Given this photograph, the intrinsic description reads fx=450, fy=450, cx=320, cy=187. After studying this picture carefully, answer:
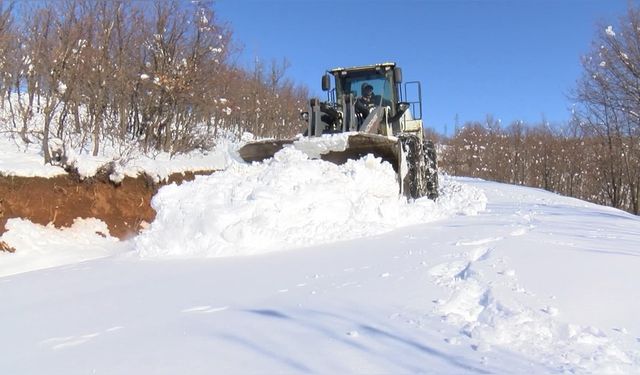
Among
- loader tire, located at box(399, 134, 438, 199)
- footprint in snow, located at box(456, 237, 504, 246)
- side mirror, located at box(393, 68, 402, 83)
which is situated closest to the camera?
footprint in snow, located at box(456, 237, 504, 246)

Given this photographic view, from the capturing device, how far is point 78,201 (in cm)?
894

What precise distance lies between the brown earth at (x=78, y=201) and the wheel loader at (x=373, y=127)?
3645 mm

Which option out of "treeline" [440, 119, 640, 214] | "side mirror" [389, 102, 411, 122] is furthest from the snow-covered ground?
"treeline" [440, 119, 640, 214]

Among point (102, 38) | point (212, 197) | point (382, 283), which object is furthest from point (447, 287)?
point (102, 38)

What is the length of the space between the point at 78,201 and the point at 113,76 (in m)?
4.53

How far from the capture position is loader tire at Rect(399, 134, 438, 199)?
7662mm

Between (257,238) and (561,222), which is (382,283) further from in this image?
(561,222)

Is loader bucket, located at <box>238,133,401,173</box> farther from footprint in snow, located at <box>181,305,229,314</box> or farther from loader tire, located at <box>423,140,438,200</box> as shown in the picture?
footprint in snow, located at <box>181,305,229,314</box>

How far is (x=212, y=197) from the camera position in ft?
20.0

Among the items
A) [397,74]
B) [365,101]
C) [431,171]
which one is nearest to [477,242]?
[431,171]

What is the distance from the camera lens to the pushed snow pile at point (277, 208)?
5.65m

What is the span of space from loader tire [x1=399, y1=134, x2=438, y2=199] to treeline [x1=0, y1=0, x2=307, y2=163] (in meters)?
7.07

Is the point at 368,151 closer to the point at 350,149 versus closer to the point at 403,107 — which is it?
the point at 350,149

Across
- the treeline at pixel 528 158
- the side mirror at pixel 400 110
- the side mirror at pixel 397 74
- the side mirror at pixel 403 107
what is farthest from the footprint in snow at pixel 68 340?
the treeline at pixel 528 158
